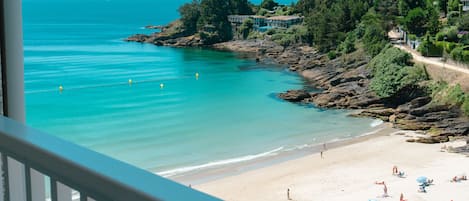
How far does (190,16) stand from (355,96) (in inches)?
655

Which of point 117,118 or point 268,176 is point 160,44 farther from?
point 268,176

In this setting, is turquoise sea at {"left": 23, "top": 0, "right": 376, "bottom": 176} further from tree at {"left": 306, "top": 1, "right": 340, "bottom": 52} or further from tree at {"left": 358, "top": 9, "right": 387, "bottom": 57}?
tree at {"left": 358, "top": 9, "right": 387, "bottom": 57}

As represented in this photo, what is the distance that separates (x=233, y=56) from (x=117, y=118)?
1174cm

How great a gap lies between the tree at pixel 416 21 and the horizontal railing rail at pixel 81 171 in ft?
65.9

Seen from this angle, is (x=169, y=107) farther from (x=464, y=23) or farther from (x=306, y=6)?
(x=306, y=6)

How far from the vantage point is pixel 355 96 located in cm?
1620

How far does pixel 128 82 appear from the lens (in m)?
21.7

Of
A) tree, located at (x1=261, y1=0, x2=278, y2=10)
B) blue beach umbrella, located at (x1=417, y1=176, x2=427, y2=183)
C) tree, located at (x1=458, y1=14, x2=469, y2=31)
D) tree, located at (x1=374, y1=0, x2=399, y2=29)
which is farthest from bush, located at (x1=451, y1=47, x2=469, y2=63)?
tree, located at (x1=261, y1=0, x2=278, y2=10)

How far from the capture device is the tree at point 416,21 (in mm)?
19594

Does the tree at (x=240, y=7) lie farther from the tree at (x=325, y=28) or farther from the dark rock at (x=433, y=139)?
the dark rock at (x=433, y=139)

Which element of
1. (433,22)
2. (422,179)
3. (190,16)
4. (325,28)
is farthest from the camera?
(190,16)

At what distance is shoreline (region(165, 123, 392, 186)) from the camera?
33.4 feet

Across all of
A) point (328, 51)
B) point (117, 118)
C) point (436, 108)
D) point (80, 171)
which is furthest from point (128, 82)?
point (80, 171)

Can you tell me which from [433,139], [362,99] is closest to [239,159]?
[433,139]
